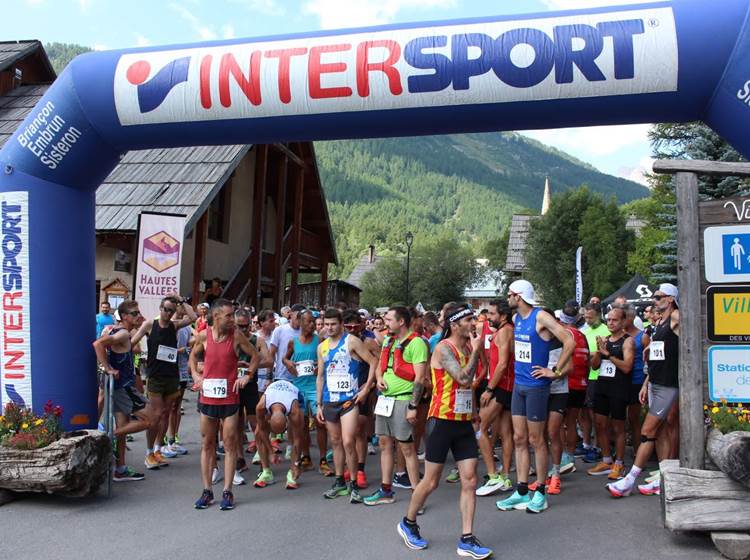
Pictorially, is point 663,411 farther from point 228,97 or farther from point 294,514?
point 228,97

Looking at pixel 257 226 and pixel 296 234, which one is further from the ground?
pixel 257 226

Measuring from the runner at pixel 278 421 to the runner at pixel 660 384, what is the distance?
3.33 m

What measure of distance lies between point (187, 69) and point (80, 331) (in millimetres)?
2925

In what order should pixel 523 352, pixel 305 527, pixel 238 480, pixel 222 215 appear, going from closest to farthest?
pixel 305 527
pixel 523 352
pixel 238 480
pixel 222 215

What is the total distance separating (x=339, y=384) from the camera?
7.36 metres

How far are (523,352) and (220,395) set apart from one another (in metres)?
2.93

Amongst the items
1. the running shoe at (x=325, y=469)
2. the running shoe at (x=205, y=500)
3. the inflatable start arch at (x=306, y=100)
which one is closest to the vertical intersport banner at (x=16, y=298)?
the inflatable start arch at (x=306, y=100)

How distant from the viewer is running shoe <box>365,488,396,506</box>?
6988 millimetres

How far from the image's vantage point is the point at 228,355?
7.06 meters

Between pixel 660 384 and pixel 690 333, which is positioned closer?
pixel 690 333

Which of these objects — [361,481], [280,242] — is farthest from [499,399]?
[280,242]

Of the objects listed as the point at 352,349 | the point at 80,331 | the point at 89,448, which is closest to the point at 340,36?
the point at 352,349

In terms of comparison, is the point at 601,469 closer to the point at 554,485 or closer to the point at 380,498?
the point at 554,485

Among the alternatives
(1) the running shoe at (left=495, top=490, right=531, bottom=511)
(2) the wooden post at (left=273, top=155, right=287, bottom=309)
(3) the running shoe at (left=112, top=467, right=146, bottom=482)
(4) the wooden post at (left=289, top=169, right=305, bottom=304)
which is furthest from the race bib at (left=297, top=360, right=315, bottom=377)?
(4) the wooden post at (left=289, top=169, right=305, bottom=304)
